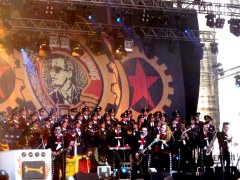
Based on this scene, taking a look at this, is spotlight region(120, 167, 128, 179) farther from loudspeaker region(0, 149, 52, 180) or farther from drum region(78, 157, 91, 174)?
loudspeaker region(0, 149, 52, 180)

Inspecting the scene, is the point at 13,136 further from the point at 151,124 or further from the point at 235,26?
the point at 235,26

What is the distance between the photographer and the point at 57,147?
599 inches

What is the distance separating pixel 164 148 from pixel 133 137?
107 cm

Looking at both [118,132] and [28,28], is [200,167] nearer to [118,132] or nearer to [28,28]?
[118,132]

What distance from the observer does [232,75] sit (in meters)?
22.2

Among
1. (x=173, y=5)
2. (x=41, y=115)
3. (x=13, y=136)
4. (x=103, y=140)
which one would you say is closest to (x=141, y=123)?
(x=103, y=140)

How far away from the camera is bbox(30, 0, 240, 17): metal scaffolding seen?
18.8 m

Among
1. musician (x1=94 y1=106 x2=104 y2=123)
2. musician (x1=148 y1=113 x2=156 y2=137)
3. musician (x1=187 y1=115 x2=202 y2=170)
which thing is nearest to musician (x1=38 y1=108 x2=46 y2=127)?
musician (x1=94 y1=106 x2=104 y2=123)

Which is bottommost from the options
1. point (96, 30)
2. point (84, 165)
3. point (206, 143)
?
point (84, 165)

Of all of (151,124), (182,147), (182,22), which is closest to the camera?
(182,147)

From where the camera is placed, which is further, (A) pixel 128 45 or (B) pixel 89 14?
(A) pixel 128 45

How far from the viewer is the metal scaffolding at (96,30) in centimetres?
1952

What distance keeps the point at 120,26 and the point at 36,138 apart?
7.10 meters

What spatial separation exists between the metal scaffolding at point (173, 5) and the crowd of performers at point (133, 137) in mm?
3809
